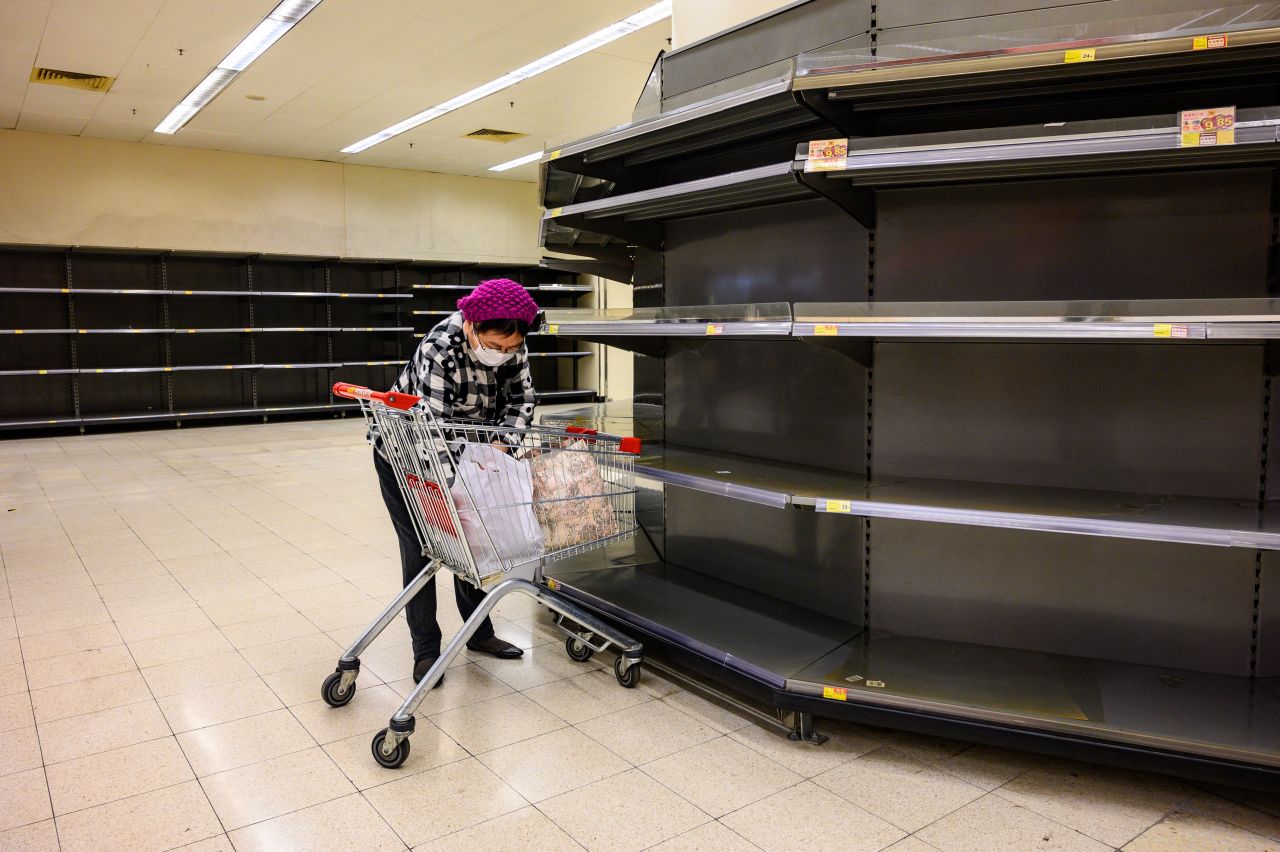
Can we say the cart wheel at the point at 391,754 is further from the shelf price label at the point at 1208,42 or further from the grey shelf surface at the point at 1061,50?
the shelf price label at the point at 1208,42

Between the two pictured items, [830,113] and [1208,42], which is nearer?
[1208,42]

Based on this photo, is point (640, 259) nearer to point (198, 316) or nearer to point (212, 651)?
point (212, 651)

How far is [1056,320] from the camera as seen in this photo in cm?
218

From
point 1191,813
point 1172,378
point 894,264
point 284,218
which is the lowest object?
point 1191,813

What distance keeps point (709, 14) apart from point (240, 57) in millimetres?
5625

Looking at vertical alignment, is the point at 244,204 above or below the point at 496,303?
above

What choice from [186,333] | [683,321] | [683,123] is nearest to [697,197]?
[683,123]

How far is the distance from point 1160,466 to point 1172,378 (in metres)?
0.27

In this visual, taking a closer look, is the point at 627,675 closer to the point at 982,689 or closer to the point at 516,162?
the point at 982,689

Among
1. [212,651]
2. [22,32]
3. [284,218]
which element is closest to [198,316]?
[284,218]

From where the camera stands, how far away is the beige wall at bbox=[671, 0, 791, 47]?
3.83 m

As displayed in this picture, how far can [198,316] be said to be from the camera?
11570 mm

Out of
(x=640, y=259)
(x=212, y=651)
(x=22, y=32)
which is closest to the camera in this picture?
(x=212, y=651)

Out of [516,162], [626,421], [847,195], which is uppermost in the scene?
[516,162]
